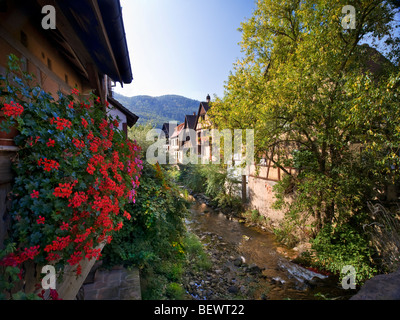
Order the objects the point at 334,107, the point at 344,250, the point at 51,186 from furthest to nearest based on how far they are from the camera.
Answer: the point at 344,250 → the point at 334,107 → the point at 51,186

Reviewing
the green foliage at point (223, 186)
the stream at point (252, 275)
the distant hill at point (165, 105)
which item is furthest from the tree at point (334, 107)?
the distant hill at point (165, 105)

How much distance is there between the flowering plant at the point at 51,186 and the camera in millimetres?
1454

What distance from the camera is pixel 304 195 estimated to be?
6.99 m

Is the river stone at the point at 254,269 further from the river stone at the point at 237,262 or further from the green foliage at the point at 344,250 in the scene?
the green foliage at the point at 344,250

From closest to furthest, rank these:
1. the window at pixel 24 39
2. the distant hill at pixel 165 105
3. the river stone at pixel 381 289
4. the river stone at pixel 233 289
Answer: the river stone at pixel 381 289, the window at pixel 24 39, the river stone at pixel 233 289, the distant hill at pixel 165 105

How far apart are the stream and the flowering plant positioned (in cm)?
481

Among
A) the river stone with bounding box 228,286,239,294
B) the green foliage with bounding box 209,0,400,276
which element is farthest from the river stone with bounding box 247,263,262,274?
the green foliage with bounding box 209,0,400,276

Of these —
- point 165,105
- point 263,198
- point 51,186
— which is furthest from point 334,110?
point 165,105

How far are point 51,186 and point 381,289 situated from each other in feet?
8.14

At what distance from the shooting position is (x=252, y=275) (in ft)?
23.1

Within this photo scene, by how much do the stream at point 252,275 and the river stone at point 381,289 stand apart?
3.68m

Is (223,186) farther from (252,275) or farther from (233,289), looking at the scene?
(233,289)

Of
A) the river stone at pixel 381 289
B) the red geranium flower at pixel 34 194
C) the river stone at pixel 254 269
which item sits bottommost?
the river stone at pixel 254 269
